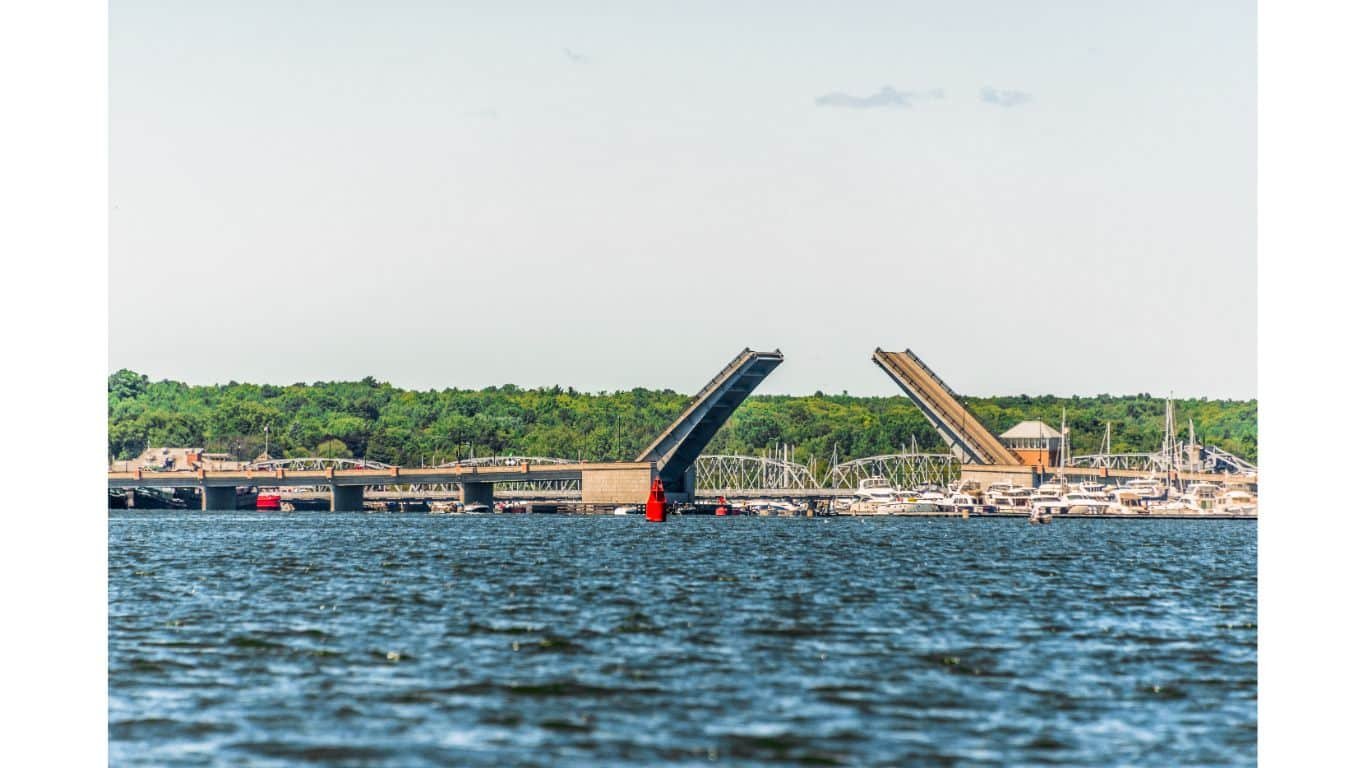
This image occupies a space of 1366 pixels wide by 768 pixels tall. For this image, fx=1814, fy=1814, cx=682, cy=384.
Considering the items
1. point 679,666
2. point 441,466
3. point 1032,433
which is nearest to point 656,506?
point 1032,433

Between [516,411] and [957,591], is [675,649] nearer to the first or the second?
[957,591]

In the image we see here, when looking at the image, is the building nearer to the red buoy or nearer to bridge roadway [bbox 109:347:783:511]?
bridge roadway [bbox 109:347:783:511]

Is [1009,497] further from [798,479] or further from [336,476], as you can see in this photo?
[798,479]

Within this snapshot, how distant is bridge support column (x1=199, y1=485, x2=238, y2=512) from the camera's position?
5896 inches

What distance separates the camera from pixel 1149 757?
17.1 metres

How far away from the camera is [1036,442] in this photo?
449 feet

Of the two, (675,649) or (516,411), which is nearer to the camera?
(675,649)

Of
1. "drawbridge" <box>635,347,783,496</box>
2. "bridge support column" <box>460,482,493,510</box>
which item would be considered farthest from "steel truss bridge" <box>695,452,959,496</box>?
"drawbridge" <box>635,347,783,496</box>

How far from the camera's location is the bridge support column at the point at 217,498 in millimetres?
149750

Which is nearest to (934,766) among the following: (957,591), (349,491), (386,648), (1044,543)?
(386,648)

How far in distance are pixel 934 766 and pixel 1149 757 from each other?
222 centimetres

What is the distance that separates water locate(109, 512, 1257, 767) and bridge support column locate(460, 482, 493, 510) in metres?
101

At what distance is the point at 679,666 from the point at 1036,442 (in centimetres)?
11692

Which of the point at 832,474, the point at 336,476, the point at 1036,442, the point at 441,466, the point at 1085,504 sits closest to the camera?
the point at 1085,504
